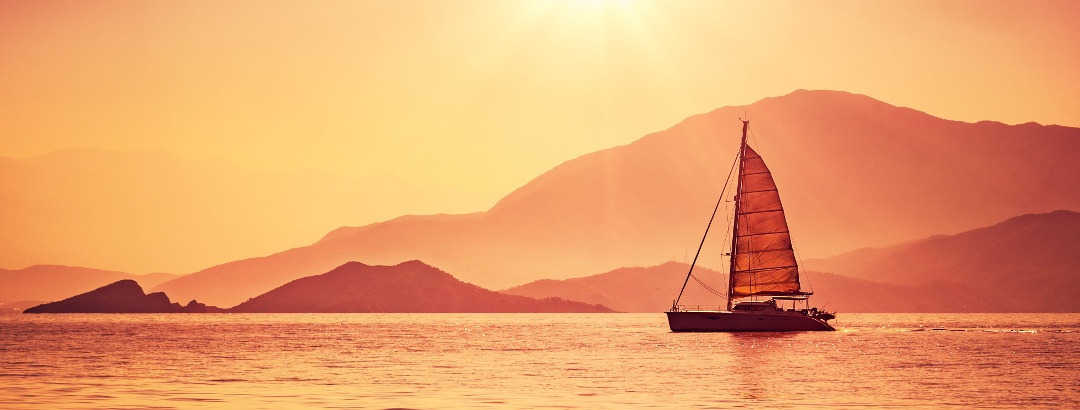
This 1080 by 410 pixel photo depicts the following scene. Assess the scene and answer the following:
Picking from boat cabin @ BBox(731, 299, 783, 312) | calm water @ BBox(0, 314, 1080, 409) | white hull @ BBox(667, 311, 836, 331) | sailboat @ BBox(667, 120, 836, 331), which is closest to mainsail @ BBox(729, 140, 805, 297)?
sailboat @ BBox(667, 120, 836, 331)

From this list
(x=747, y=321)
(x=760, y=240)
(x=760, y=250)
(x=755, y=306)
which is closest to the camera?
(x=747, y=321)

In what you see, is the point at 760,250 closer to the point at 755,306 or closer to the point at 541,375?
the point at 755,306

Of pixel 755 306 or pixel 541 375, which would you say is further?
pixel 755 306

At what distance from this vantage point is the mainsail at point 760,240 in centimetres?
15162

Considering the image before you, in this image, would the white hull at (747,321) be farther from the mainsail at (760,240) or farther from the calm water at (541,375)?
the calm water at (541,375)

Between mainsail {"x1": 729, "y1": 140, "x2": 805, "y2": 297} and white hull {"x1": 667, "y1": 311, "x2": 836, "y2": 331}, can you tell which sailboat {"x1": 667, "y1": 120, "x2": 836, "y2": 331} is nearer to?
mainsail {"x1": 729, "y1": 140, "x2": 805, "y2": 297}

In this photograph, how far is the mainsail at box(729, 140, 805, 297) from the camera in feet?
497

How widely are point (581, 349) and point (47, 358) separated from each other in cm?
4328

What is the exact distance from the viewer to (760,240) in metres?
152

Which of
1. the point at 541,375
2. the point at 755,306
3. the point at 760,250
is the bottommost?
the point at 541,375

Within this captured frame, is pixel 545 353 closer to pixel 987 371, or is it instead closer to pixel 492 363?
pixel 492 363

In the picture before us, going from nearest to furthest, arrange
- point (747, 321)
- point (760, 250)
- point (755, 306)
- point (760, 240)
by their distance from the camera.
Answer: point (747, 321)
point (755, 306)
point (760, 250)
point (760, 240)

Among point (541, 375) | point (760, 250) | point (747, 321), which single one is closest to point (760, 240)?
point (760, 250)

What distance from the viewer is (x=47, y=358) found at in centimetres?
10169
